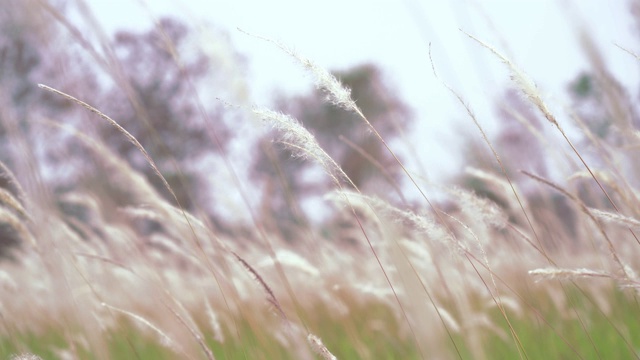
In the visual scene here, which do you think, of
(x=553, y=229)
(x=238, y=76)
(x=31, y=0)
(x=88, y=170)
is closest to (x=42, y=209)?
(x=31, y=0)

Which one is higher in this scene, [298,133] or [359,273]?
[298,133]

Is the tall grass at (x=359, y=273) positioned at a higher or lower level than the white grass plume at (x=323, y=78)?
lower

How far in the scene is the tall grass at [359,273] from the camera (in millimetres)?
1028

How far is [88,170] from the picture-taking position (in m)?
1.92

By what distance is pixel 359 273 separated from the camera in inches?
150

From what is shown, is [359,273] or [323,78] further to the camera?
[359,273]

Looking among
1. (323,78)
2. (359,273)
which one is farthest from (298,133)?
(359,273)

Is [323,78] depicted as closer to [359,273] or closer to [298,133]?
[298,133]

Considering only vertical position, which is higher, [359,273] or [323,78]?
[323,78]

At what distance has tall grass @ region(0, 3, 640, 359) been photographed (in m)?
1.03

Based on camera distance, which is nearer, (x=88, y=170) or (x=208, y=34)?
(x=208, y=34)

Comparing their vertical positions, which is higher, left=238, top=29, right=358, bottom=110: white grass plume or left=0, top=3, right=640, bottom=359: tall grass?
left=238, top=29, right=358, bottom=110: white grass plume

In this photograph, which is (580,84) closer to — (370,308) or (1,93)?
(370,308)

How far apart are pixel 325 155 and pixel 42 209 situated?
0.42 m
